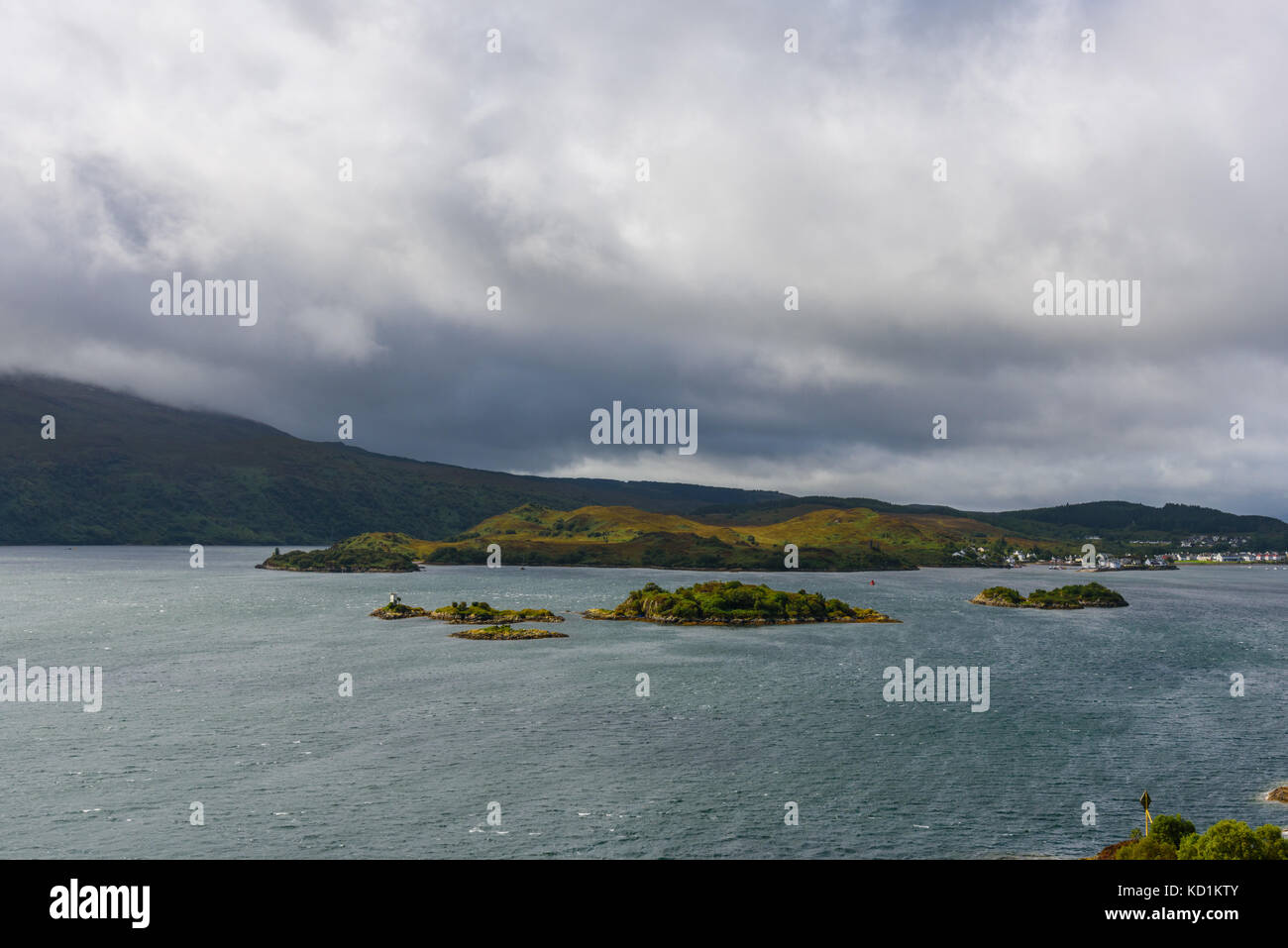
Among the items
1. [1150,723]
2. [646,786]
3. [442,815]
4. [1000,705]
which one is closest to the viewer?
[442,815]

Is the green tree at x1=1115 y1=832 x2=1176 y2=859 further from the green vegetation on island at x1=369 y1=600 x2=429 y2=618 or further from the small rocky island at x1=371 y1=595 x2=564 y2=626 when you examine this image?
the green vegetation on island at x1=369 y1=600 x2=429 y2=618

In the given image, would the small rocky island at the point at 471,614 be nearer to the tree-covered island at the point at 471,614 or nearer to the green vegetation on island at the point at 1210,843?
the tree-covered island at the point at 471,614

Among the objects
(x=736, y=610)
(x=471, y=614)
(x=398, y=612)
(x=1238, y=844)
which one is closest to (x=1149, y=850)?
(x=1238, y=844)

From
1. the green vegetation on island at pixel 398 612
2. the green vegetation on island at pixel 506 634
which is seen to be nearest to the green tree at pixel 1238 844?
the green vegetation on island at pixel 506 634

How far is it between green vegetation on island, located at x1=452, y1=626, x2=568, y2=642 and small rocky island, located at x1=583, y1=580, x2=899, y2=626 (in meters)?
32.2

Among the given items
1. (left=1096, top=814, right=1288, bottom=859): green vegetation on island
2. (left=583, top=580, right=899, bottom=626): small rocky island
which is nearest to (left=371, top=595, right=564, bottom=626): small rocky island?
(left=583, top=580, right=899, bottom=626): small rocky island

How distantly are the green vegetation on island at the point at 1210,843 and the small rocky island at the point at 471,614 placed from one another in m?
132
